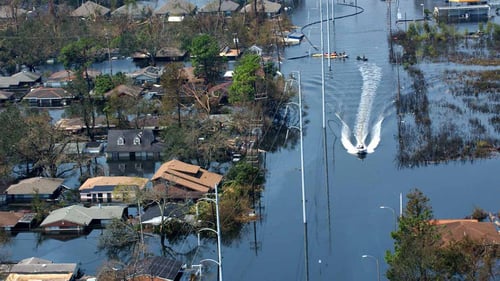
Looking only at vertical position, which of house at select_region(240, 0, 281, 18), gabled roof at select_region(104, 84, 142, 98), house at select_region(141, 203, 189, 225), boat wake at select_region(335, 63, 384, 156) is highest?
house at select_region(240, 0, 281, 18)

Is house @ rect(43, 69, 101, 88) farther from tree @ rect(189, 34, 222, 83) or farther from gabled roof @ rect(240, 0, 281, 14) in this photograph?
gabled roof @ rect(240, 0, 281, 14)

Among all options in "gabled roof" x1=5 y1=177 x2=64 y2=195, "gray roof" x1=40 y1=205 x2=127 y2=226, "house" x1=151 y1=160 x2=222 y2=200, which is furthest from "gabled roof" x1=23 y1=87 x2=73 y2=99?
"gray roof" x1=40 y1=205 x2=127 y2=226

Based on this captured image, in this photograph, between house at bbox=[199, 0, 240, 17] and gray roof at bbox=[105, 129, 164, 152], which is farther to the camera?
house at bbox=[199, 0, 240, 17]

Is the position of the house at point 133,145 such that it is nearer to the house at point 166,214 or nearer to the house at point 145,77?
the house at point 166,214

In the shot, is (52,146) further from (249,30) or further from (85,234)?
(249,30)

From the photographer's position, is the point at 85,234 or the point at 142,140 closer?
the point at 85,234

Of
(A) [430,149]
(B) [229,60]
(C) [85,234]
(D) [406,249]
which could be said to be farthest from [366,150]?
(B) [229,60]

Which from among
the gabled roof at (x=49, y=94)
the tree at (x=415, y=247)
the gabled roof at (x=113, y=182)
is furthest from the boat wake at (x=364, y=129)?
the gabled roof at (x=49, y=94)
